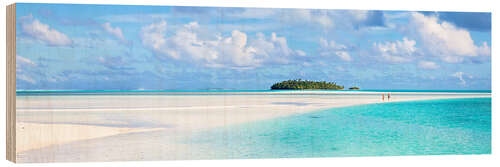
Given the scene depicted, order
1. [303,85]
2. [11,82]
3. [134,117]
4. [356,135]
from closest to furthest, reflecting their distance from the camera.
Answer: [11,82]
[134,117]
[356,135]
[303,85]

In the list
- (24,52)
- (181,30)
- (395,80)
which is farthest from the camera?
(395,80)

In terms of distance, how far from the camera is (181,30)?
834cm

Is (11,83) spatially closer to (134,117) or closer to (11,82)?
(11,82)

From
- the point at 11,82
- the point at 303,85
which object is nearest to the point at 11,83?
the point at 11,82

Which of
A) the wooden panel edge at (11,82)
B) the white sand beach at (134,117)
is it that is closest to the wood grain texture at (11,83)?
the wooden panel edge at (11,82)

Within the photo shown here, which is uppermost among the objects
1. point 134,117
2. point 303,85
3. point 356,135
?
point 303,85

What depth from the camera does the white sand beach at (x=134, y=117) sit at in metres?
7.83

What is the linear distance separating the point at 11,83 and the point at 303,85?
474 cm

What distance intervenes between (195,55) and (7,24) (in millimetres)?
2989

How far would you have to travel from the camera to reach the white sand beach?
783 centimetres

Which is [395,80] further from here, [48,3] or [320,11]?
[48,3]

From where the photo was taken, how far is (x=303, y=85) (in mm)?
8758

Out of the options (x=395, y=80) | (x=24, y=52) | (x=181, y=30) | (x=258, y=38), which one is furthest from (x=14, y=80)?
(x=395, y=80)

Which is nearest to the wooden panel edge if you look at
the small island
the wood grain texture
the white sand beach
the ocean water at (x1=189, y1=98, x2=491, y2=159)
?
the wood grain texture
